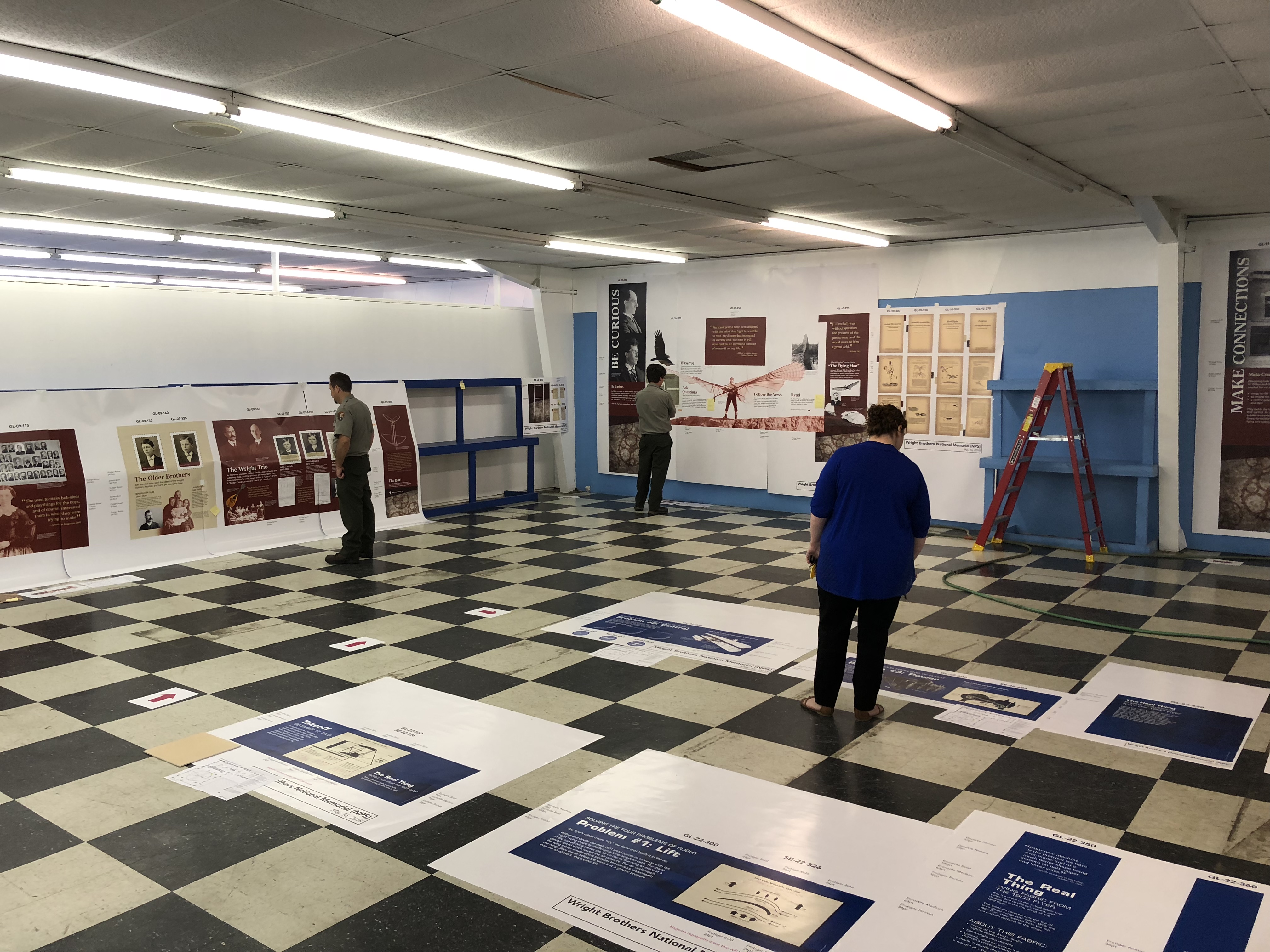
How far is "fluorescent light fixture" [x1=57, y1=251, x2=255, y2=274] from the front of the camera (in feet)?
35.8

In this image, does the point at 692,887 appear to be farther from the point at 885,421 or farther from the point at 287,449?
the point at 287,449

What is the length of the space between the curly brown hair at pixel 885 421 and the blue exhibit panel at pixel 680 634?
6.04ft

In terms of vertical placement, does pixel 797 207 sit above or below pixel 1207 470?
above

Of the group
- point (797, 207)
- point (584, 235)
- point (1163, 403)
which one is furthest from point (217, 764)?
point (1163, 403)

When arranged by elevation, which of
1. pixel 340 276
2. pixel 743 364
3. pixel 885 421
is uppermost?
pixel 340 276

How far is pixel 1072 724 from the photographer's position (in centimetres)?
462

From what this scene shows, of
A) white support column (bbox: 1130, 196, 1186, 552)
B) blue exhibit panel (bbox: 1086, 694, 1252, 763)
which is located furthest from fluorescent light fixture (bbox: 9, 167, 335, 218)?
white support column (bbox: 1130, 196, 1186, 552)

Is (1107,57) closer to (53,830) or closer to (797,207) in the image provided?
(797,207)

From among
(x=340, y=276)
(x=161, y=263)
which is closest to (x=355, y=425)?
(x=161, y=263)

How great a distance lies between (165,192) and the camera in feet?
22.7

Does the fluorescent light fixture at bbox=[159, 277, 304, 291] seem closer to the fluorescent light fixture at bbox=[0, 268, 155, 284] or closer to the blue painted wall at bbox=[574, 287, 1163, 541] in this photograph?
the fluorescent light fixture at bbox=[0, 268, 155, 284]

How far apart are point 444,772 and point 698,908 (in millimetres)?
1426

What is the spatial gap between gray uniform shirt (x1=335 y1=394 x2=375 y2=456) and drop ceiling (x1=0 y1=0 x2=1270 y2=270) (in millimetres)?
1669

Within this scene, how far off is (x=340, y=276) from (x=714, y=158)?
27.7ft
